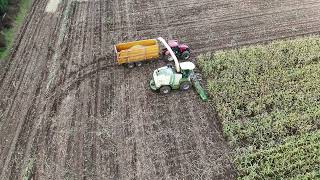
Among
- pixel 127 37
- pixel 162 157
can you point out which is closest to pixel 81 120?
pixel 162 157

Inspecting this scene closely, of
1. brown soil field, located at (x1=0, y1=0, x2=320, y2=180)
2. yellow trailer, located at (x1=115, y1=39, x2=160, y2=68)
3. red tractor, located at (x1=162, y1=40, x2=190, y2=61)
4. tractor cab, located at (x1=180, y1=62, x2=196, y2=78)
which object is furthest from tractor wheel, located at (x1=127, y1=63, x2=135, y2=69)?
tractor cab, located at (x1=180, y1=62, x2=196, y2=78)

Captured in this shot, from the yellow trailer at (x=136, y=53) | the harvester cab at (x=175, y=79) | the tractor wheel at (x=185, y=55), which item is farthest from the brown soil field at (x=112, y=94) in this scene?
the tractor wheel at (x=185, y=55)

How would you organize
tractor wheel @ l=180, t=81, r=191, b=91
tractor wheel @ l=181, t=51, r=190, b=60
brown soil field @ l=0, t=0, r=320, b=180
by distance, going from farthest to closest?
tractor wheel @ l=181, t=51, r=190, b=60 → tractor wheel @ l=180, t=81, r=191, b=91 → brown soil field @ l=0, t=0, r=320, b=180

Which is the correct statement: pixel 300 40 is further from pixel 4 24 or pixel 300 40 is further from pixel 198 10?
pixel 4 24

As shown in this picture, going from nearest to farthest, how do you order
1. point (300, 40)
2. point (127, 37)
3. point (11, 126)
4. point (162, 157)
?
point (162, 157) < point (11, 126) < point (300, 40) < point (127, 37)

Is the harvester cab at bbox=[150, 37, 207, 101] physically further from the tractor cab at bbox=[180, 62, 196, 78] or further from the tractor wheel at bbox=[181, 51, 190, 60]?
the tractor wheel at bbox=[181, 51, 190, 60]

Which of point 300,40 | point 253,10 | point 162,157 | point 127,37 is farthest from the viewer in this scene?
point 253,10
